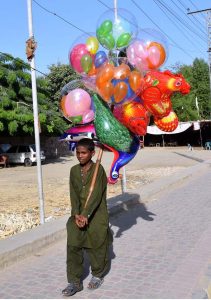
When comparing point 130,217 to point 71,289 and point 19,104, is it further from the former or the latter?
point 19,104

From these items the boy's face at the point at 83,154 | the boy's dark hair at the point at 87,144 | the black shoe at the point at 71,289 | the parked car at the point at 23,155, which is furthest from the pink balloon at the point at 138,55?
the parked car at the point at 23,155

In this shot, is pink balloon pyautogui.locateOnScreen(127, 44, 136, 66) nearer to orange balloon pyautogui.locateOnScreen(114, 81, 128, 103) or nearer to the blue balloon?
the blue balloon

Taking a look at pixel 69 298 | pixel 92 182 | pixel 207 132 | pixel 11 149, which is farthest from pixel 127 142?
pixel 207 132

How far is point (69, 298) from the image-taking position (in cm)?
457

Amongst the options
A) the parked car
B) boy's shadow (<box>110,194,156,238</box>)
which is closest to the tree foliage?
the parked car

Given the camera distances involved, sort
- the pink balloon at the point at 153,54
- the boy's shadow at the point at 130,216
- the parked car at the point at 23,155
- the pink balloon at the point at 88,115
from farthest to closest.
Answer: the parked car at the point at 23,155, the boy's shadow at the point at 130,216, the pink balloon at the point at 88,115, the pink balloon at the point at 153,54

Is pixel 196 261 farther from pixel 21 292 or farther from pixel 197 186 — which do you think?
pixel 197 186

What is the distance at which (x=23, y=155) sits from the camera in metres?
28.1

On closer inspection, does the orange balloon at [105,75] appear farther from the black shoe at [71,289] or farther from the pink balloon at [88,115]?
the black shoe at [71,289]

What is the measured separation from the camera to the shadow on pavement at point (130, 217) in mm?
8212

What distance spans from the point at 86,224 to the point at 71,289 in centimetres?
72

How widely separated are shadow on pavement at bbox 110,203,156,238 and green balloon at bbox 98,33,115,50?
10.8 feet

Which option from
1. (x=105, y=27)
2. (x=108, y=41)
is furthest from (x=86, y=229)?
(x=105, y=27)

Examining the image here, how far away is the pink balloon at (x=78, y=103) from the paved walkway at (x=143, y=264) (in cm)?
205
